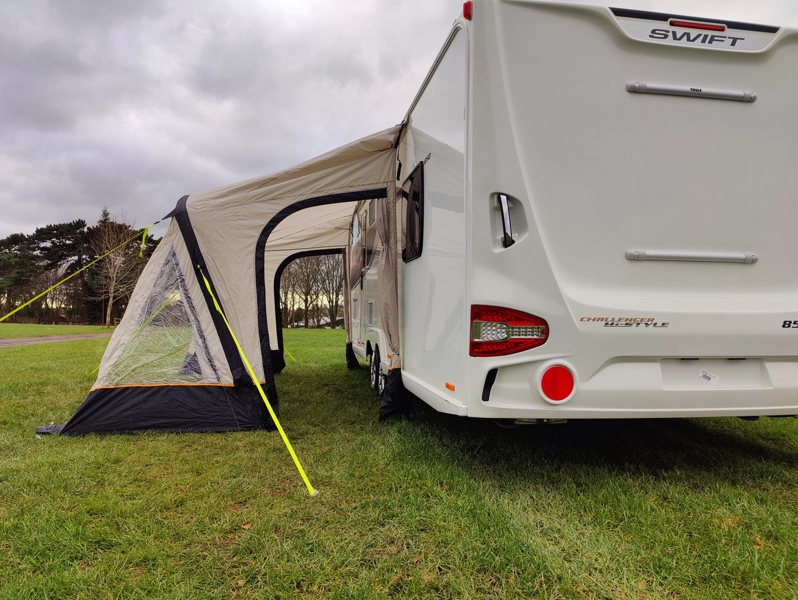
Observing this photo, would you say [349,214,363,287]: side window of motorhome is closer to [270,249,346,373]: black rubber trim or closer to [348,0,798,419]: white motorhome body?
[270,249,346,373]: black rubber trim

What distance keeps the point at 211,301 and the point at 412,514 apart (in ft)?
9.60

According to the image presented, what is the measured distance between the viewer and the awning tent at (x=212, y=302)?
188 inches

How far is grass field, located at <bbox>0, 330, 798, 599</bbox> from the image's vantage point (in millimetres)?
2291

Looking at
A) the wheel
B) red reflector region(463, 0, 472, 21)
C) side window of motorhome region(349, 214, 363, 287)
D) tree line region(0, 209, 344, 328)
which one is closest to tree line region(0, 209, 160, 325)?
tree line region(0, 209, 344, 328)

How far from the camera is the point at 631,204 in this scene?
9.84 feet

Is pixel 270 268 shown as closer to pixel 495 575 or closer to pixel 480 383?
pixel 480 383

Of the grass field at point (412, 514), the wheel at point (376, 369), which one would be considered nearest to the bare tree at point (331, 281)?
the wheel at point (376, 369)

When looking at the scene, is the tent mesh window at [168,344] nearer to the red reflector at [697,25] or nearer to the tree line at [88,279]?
the red reflector at [697,25]

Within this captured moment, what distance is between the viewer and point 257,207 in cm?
494

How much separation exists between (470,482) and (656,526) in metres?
1.06

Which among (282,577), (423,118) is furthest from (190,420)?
(423,118)

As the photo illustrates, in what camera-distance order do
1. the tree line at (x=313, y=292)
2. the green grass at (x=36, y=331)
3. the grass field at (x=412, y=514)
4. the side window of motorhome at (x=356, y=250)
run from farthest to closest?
the tree line at (x=313, y=292) < the green grass at (x=36, y=331) < the side window of motorhome at (x=356, y=250) < the grass field at (x=412, y=514)

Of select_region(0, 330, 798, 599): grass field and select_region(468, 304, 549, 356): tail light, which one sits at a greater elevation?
select_region(468, 304, 549, 356): tail light

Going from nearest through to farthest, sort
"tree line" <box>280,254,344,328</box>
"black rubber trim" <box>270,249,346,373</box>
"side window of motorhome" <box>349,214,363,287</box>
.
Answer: "side window of motorhome" <box>349,214,363,287</box>, "black rubber trim" <box>270,249,346,373</box>, "tree line" <box>280,254,344,328</box>
